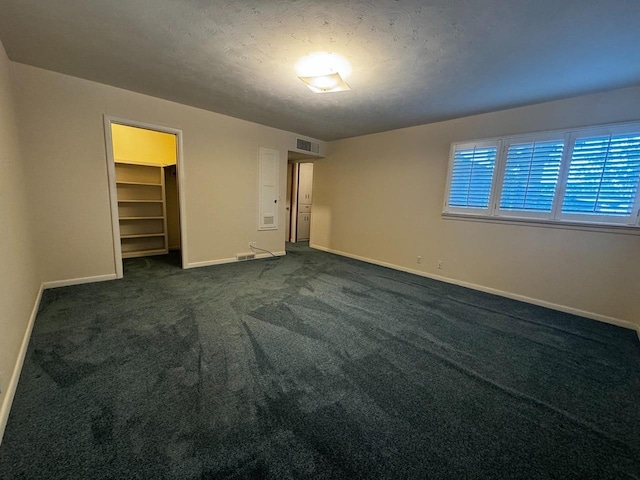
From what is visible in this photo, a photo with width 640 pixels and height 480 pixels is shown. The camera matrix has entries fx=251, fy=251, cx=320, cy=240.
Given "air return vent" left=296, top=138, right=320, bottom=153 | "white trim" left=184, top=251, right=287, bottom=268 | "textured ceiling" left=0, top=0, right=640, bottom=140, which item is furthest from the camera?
"air return vent" left=296, top=138, right=320, bottom=153

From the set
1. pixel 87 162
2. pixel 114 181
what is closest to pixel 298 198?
pixel 114 181

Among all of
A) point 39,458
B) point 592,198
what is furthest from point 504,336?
point 39,458

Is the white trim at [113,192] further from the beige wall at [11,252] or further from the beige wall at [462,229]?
the beige wall at [462,229]

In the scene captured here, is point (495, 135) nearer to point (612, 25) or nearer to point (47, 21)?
point (612, 25)

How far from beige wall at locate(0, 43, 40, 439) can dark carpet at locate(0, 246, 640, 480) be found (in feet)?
0.62

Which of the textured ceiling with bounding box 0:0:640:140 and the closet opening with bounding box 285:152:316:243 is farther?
the closet opening with bounding box 285:152:316:243

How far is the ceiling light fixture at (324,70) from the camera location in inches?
91.4

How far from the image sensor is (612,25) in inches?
67.9

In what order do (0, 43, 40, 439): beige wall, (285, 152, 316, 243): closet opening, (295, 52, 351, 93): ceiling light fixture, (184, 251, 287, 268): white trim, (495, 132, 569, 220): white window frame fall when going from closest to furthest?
(0, 43, 40, 439): beige wall, (295, 52, 351, 93): ceiling light fixture, (495, 132, 569, 220): white window frame, (184, 251, 287, 268): white trim, (285, 152, 316, 243): closet opening

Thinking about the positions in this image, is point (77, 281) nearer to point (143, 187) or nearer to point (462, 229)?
point (143, 187)

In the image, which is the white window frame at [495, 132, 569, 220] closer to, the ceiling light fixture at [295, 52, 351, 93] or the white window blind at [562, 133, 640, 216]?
the white window blind at [562, 133, 640, 216]

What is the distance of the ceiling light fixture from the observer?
2321 mm

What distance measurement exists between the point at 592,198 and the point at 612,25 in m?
1.88

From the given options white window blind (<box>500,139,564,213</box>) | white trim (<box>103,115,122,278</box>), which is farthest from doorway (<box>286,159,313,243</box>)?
white window blind (<box>500,139,564,213</box>)
